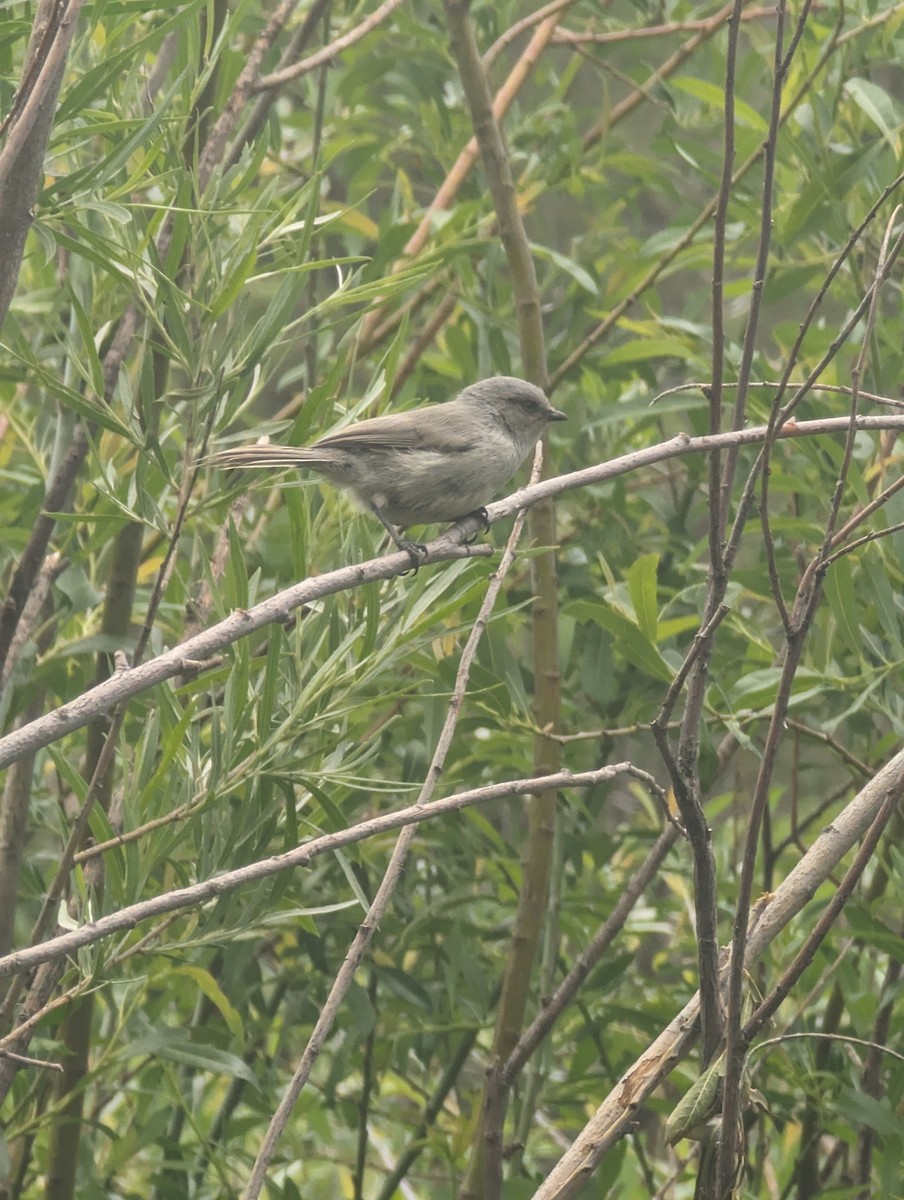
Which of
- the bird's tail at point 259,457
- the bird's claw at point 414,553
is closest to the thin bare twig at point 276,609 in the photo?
the bird's claw at point 414,553

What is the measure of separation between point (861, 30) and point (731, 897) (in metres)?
1.99

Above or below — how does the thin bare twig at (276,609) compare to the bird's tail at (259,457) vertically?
above

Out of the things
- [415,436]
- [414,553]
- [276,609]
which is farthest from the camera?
[415,436]

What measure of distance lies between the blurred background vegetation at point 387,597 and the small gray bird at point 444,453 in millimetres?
107

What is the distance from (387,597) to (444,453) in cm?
88

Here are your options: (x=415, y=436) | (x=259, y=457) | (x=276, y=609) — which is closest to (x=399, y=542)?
(x=259, y=457)

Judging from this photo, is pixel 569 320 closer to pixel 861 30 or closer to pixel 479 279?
pixel 479 279

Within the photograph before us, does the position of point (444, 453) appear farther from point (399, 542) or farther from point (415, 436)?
point (399, 542)

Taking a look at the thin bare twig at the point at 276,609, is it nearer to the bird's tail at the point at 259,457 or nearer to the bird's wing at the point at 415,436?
the bird's tail at the point at 259,457

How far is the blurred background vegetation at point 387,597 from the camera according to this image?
7.41 feet

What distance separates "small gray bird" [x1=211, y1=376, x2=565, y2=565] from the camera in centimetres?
326

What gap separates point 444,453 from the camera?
350 centimetres

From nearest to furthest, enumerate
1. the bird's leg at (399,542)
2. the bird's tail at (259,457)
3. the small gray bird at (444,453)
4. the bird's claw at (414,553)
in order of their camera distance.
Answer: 1. the bird's claw at (414,553)
2. the bird's tail at (259,457)
3. the bird's leg at (399,542)
4. the small gray bird at (444,453)

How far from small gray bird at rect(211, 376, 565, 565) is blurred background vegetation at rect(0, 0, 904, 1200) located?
0.11 m
